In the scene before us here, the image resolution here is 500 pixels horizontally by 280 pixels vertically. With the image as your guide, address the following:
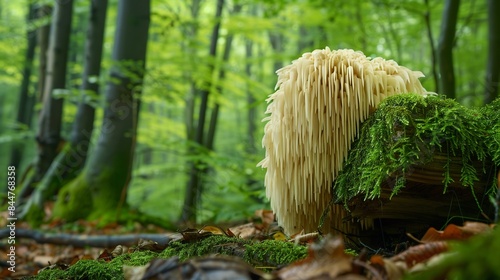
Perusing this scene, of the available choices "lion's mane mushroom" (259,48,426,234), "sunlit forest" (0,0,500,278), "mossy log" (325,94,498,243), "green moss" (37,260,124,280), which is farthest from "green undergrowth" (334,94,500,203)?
"sunlit forest" (0,0,500,278)

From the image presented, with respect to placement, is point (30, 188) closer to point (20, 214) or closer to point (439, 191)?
point (20, 214)

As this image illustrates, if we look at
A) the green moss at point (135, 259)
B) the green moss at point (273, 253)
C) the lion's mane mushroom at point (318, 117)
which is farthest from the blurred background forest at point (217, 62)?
the green moss at point (273, 253)

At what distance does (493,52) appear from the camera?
506 cm

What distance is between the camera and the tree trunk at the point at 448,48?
15.5 ft

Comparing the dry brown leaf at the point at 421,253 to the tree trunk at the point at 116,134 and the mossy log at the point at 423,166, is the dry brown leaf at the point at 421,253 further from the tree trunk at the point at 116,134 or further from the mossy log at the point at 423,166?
the tree trunk at the point at 116,134

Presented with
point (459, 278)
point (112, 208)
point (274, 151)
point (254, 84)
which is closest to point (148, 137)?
point (254, 84)

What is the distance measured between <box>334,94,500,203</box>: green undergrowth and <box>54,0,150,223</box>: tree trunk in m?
4.97

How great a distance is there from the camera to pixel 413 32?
934 centimetres

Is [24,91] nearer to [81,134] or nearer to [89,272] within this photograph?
[81,134]

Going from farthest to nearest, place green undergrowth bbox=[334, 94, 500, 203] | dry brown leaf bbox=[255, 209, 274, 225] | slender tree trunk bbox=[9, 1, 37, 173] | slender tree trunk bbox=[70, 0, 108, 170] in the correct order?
1. slender tree trunk bbox=[9, 1, 37, 173]
2. slender tree trunk bbox=[70, 0, 108, 170]
3. dry brown leaf bbox=[255, 209, 274, 225]
4. green undergrowth bbox=[334, 94, 500, 203]

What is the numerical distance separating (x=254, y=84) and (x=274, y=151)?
6264 millimetres

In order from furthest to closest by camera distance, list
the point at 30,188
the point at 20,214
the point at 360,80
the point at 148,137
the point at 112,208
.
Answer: the point at 148,137 → the point at 30,188 → the point at 20,214 → the point at 112,208 → the point at 360,80

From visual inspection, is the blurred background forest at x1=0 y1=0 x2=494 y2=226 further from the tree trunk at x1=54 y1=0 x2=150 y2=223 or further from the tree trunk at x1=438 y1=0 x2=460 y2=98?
the tree trunk at x1=54 y1=0 x2=150 y2=223

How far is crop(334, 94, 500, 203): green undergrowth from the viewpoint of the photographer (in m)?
1.87
